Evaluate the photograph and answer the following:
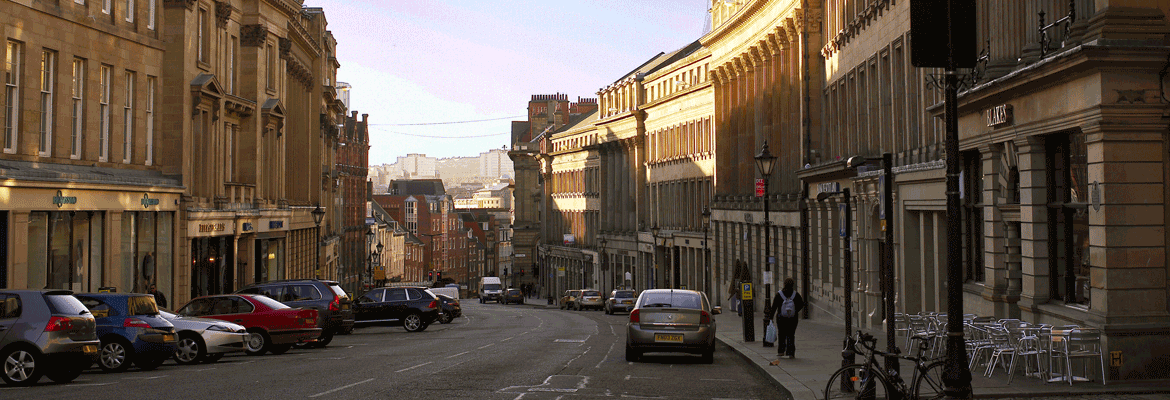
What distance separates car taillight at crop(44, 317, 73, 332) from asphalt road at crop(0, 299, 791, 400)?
910mm

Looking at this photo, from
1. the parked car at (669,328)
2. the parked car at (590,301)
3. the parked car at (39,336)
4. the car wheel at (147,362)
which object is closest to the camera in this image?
the parked car at (39,336)

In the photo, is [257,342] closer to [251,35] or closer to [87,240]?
[87,240]

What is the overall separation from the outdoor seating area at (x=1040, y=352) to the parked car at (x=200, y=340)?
14.1m

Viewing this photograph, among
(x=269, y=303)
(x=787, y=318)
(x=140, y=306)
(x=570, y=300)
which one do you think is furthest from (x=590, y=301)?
(x=140, y=306)

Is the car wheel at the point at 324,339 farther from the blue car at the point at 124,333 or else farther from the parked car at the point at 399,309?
the parked car at the point at 399,309

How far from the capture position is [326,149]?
81812 mm

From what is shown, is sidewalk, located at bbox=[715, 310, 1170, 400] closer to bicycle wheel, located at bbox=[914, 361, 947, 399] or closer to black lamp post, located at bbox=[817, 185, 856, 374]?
black lamp post, located at bbox=[817, 185, 856, 374]

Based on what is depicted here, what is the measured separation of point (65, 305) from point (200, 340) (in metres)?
5.28

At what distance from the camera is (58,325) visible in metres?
18.8

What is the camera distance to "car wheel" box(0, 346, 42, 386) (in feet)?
60.7

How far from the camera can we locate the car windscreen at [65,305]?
746 inches

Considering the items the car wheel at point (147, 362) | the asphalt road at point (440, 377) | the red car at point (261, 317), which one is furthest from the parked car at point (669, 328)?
the car wheel at point (147, 362)

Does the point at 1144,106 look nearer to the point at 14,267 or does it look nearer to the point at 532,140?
the point at 14,267

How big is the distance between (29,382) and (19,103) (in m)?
15.0
